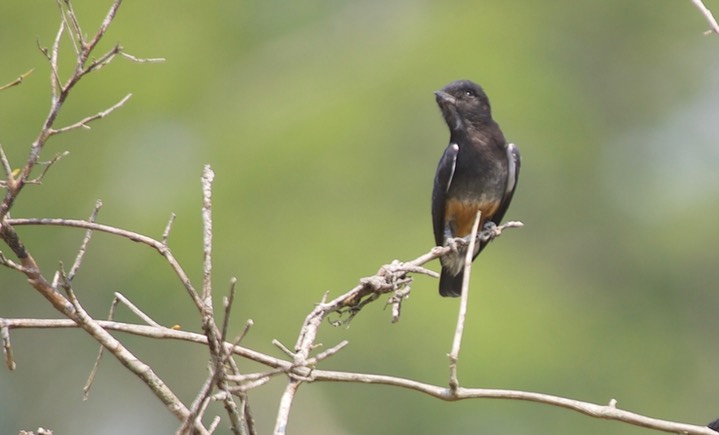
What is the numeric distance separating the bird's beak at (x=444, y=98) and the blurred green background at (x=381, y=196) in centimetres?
694

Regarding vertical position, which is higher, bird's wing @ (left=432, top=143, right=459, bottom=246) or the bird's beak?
the bird's beak

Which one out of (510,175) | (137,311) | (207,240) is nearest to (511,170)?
(510,175)

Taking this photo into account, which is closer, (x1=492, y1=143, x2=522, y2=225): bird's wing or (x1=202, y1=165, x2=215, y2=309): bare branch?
(x1=202, y1=165, x2=215, y2=309): bare branch

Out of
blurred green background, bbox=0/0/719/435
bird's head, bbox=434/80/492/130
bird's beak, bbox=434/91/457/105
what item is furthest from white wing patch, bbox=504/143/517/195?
blurred green background, bbox=0/0/719/435

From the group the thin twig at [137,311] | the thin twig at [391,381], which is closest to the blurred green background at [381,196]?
the thin twig at [137,311]

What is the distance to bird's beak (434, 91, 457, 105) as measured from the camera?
6.28 meters

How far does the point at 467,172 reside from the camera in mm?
6176

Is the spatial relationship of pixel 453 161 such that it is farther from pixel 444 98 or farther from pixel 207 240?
pixel 207 240

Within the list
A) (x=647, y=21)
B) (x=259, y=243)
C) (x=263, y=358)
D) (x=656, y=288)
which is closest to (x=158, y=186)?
(x=259, y=243)

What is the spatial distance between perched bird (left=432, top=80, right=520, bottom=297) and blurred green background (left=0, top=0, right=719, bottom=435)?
22.5 ft

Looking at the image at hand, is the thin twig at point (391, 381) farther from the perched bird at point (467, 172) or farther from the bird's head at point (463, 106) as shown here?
the bird's head at point (463, 106)

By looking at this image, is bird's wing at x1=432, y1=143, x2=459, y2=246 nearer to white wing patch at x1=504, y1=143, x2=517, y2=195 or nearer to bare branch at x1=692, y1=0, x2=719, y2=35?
white wing patch at x1=504, y1=143, x2=517, y2=195

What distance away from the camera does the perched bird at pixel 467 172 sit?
6176mm

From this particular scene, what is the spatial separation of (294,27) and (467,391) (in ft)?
66.8
